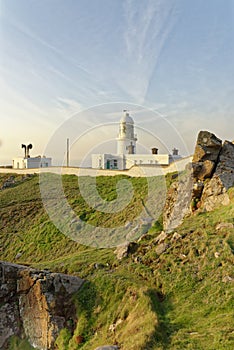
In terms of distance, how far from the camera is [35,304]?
1027cm

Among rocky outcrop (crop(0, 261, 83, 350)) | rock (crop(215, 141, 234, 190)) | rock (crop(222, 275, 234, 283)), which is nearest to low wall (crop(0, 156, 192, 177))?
rock (crop(215, 141, 234, 190))

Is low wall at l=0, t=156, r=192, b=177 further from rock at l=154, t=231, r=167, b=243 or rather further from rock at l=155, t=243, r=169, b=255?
rock at l=155, t=243, r=169, b=255

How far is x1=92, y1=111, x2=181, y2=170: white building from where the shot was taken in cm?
4356

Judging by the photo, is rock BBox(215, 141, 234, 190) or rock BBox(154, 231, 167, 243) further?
rock BBox(215, 141, 234, 190)

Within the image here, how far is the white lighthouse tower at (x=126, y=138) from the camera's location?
51284mm

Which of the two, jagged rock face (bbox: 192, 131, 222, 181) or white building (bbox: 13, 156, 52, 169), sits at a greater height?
white building (bbox: 13, 156, 52, 169)

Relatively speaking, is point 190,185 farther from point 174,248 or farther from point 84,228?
point 84,228

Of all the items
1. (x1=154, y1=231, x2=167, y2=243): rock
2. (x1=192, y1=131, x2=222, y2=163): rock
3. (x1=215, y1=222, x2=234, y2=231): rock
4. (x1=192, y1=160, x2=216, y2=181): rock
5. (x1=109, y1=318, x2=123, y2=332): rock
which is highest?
(x1=192, y1=131, x2=222, y2=163): rock

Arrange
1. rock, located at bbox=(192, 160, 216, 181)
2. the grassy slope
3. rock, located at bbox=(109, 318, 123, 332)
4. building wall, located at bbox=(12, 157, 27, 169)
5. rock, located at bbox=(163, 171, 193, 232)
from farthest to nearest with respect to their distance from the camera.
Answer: building wall, located at bbox=(12, 157, 27, 169), rock, located at bbox=(192, 160, 216, 181), rock, located at bbox=(163, 171, 193, 232), rock, located at bbox=(109, 318, 123, 332), the grassy slope

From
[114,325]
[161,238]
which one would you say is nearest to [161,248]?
[161,238]

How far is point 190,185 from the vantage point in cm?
1705

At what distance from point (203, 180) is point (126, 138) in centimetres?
3605

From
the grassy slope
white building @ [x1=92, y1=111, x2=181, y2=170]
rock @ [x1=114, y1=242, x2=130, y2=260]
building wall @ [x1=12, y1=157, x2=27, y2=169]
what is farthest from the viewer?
building wall @ [x1=12, y1=157, x2=27, y2=169]

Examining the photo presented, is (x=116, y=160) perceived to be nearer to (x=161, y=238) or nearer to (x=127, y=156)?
(x=127, y=156)
